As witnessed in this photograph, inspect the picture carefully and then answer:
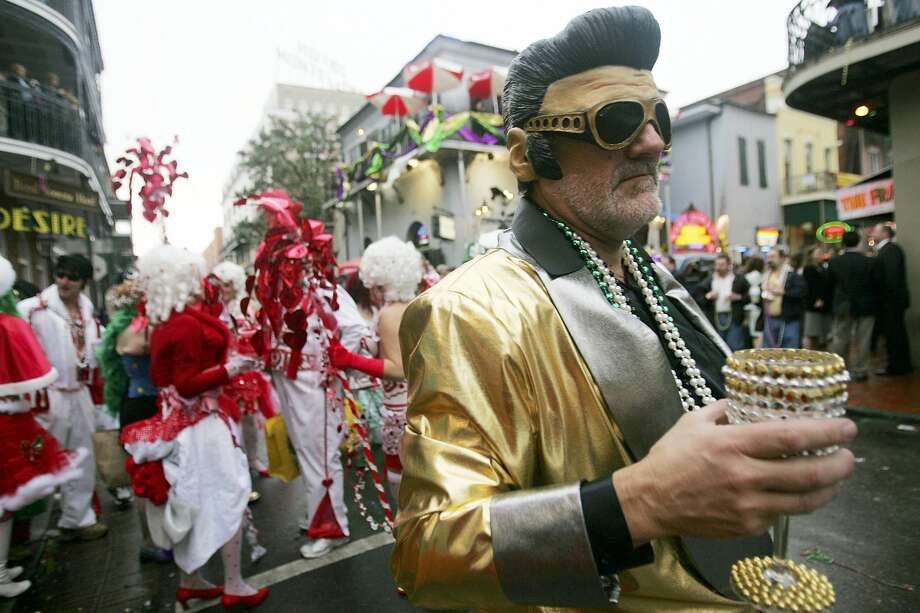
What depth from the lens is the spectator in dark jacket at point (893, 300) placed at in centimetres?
786

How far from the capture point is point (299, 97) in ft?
201

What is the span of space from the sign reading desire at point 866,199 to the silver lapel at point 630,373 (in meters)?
12.6

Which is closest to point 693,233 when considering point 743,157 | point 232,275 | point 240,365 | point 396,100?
point 743,157

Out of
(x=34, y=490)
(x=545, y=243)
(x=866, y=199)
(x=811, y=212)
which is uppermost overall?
(x=811, y=212)

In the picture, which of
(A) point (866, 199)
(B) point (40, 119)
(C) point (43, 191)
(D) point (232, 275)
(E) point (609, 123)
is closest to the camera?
(E) point (609, 123)

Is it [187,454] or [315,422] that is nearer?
[187,454]

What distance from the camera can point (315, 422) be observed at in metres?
4.07

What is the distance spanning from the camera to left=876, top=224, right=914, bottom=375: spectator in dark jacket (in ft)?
25.8

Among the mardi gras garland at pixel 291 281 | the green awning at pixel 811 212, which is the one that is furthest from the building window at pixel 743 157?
the mardi gras garland at pixel 291 281

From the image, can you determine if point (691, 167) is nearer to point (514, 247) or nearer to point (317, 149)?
point (317, 149)

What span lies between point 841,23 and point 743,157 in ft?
56.1

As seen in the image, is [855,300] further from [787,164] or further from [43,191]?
[787,164]

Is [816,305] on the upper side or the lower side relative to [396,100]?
lower

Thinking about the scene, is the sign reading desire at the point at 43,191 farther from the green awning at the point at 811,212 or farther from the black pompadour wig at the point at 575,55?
the green awning at the point at 811,212
